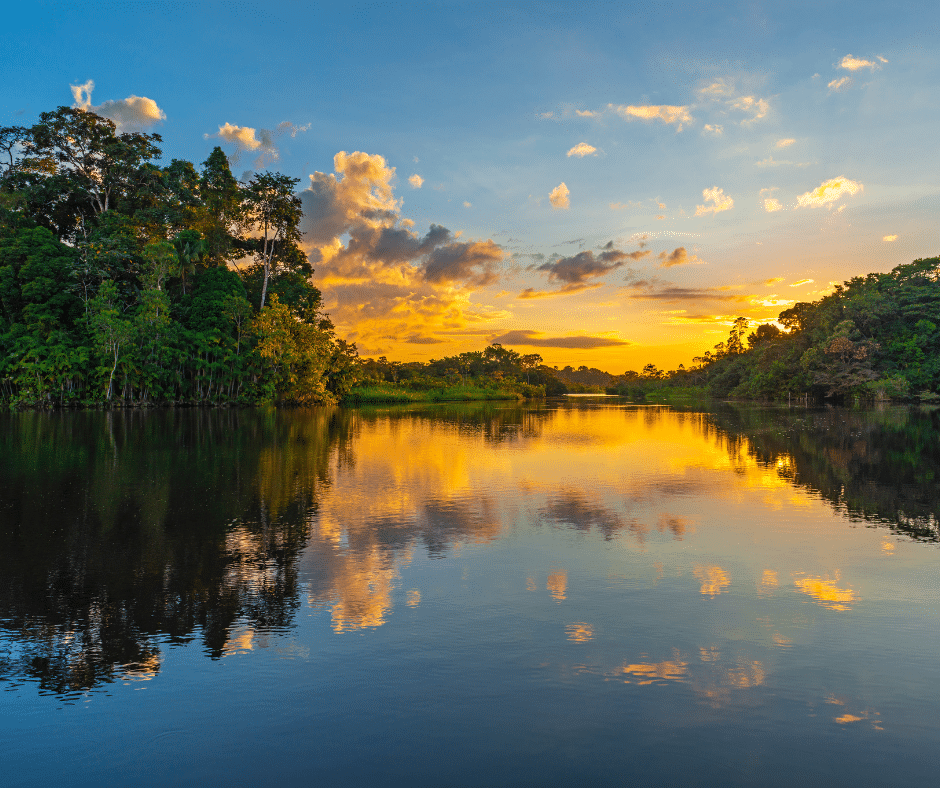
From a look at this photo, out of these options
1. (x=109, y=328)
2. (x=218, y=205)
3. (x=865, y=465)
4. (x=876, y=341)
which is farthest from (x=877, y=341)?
(x=109, y=328)

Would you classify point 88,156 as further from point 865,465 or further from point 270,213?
point 865,465

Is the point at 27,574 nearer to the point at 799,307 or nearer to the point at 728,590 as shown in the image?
the point at 728,590

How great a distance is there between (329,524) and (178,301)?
1877 inches

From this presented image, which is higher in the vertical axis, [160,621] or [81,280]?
[81,280]

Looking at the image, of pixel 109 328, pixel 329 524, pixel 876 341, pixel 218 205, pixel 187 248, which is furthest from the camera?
pixel 876 341

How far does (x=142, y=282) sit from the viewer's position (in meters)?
45.7

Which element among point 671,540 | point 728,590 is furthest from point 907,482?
point 728,590

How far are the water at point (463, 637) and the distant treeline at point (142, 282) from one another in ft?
116

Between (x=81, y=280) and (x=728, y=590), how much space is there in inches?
2042

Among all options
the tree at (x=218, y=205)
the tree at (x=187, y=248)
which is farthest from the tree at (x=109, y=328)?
the tree at (x=218, y=205)

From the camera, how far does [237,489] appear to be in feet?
43.4

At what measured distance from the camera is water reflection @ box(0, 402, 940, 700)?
577 centimetres

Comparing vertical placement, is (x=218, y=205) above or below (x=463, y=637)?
above

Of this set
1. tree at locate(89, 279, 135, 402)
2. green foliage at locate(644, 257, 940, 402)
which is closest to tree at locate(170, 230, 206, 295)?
tree at locate(89, 279, 135, 402)
